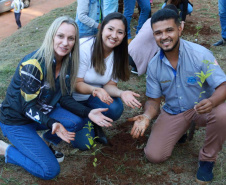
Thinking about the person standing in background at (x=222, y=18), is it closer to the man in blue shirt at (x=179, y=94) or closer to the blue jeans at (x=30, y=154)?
the man in blue shirt at (x=179, y=94)

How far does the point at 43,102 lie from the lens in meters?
2.88

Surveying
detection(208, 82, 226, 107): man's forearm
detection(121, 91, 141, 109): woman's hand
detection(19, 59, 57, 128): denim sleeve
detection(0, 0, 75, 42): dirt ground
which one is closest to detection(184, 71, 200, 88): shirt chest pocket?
detection(208, 82, 226, 107): man's forearm

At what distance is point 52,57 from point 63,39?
0.66ft

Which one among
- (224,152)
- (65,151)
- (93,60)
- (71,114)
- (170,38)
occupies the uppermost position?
(170,38)

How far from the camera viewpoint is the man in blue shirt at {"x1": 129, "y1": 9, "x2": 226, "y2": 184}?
8.84ft

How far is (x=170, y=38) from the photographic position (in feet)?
9.23

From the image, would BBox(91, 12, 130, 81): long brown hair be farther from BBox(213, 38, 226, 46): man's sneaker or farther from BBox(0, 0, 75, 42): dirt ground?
BBox(0, 0, 75, 42): dirt ground

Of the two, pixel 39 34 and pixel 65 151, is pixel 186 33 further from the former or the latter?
pixel 65 151

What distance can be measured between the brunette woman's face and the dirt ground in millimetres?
7259

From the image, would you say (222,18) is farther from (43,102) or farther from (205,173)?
(43,102)

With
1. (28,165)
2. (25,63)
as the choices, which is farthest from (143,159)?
(25,63)

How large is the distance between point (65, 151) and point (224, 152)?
5.57 feet

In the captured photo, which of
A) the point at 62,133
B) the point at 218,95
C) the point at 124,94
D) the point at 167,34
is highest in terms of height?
the point at 167,34

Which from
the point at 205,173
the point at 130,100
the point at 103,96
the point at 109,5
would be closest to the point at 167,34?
the point at 130,100
